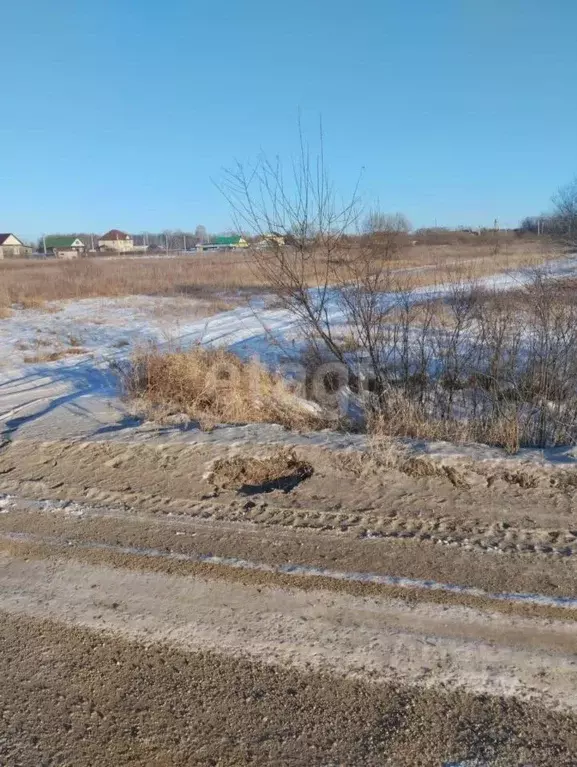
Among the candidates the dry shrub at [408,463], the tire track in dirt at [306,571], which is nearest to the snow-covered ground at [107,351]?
the dry shrub at [408,463]

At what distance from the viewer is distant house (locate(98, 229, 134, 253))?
104688 mm

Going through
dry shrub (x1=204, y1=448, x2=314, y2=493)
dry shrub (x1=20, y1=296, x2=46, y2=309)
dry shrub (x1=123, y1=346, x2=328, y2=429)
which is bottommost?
dry shrub (x1=204, y1=448, x2=314, y2=493)

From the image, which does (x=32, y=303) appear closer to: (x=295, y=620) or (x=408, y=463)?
(x=408, y=463)

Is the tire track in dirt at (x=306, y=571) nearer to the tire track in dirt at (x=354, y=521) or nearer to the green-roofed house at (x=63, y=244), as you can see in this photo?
the tire track in dirt at (x=354, y=521)

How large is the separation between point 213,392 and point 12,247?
102 meters

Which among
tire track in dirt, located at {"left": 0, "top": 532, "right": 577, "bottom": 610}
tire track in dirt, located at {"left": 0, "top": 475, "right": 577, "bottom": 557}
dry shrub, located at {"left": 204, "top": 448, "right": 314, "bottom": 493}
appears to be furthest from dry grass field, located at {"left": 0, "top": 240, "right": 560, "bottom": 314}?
tire track in dirt, located at {"left": 0, "top": 532, "right": 577, "bottom": 610}

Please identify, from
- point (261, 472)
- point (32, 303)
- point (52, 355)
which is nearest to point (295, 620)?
point (261, 472)

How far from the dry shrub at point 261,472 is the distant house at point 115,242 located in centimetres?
10374

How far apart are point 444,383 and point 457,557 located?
4287 mm

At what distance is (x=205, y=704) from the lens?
2.41 m

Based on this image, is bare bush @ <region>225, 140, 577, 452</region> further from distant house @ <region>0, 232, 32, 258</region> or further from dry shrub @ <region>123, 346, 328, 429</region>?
distant house @ <region>0, 232, 32, 258</region>

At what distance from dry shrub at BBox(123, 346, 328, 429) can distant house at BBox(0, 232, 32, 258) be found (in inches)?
3792

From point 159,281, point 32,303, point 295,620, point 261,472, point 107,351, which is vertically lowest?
point 295,620

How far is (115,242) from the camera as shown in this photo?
10606 cm
